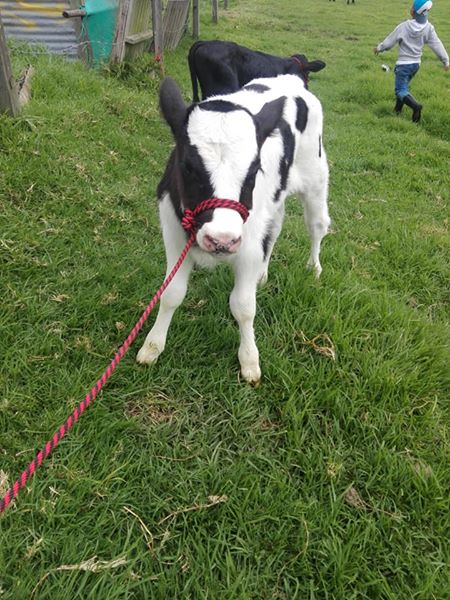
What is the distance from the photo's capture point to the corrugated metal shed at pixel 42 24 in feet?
18.5

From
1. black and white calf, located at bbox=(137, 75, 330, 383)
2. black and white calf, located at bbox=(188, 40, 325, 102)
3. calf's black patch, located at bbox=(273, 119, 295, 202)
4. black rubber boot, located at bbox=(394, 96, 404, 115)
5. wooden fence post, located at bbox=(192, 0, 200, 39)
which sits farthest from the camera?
wooden fence post, located at bbox=(192, 0, 200, 39)

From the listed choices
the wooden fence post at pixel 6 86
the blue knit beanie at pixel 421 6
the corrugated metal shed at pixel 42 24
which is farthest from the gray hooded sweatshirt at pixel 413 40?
the wooden fence post at pixel 6 86

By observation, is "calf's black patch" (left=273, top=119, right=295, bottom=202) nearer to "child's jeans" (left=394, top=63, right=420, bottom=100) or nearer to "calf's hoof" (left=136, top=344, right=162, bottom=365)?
"calf's hoof" (left=136, top=344, right=162, bottom=365)

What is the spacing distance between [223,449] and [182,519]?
1.18 feet

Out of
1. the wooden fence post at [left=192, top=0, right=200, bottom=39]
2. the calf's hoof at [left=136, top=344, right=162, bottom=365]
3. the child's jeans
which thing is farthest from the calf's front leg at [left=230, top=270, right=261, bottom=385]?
the wooden fence post at [left=192, top=0, right=200, bottom=39]

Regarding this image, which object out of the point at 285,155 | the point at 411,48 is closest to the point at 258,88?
the point at 285,155

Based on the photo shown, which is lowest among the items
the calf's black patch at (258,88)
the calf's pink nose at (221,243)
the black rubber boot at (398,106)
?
the black rubber boot at (398,106)

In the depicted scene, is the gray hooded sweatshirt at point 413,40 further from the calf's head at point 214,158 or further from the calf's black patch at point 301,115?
the calf's head at point 214,158

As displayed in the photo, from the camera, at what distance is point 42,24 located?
5.73m

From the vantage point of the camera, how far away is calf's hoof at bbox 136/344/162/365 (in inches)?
94.5

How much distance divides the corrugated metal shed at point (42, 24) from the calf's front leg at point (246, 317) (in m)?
4.99

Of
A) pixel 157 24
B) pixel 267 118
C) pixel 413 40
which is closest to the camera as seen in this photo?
pixel 267 118

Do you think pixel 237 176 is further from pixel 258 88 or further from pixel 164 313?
pixel 258 88

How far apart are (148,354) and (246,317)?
525 mm
